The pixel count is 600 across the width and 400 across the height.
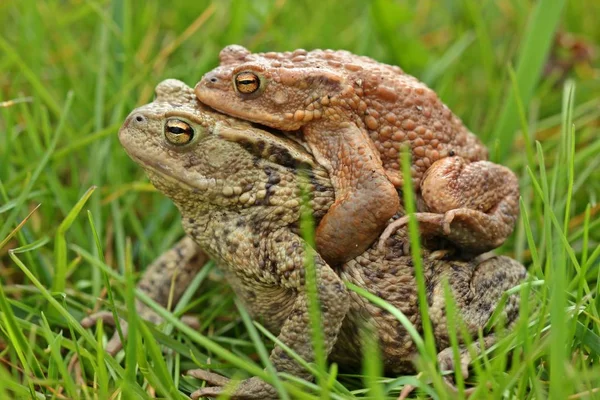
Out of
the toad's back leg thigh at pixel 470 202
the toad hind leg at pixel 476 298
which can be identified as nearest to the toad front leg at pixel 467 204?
the toad's back leg thigh at pixel 470 202

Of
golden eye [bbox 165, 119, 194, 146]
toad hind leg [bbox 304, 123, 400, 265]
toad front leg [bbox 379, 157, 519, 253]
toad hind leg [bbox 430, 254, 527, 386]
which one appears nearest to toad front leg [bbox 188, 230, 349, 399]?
toad hind leg [bbox 304, 123, 400, 265]

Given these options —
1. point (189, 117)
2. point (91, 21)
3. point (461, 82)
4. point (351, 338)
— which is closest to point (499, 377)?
point (351, 338)

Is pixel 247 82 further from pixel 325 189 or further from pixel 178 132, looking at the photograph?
pixel 325 189

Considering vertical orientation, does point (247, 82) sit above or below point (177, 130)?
above

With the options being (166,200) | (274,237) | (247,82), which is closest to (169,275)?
(166,200)

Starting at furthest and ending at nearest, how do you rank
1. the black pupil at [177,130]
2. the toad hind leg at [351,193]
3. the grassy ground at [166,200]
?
1. the black pupil at [177,130]
2. the toad hind leg at [351,193]
3. the grassy ground at [166,200]

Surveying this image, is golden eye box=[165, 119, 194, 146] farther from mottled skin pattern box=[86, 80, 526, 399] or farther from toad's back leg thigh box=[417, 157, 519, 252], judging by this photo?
toad's back leg thigh box=[417, 157, 519, 252]

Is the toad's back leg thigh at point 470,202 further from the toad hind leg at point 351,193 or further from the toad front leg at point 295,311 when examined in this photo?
the toad front leg at point 295,311
